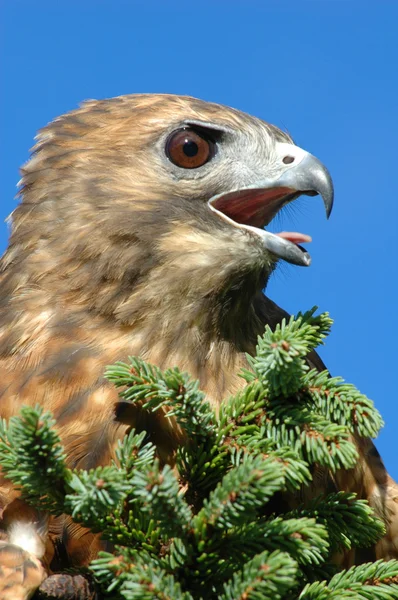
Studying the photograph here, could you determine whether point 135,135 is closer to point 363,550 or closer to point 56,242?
point 56,242

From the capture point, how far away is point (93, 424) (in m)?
3.13

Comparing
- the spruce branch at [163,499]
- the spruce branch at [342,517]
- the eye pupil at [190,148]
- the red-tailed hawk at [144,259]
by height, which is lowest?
the spruce branch at [163,499]

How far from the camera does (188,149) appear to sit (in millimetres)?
3777

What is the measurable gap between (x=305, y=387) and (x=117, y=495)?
0.71 m

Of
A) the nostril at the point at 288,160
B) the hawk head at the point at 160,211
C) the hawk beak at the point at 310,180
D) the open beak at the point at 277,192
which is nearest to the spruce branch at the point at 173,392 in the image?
the hawk head at the point at 160,211

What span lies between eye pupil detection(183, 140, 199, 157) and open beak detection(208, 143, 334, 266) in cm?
24

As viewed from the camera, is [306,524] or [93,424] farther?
[93,424]

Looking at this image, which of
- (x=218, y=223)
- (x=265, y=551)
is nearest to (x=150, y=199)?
(x=218, y=223)

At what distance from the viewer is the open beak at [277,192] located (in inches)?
143

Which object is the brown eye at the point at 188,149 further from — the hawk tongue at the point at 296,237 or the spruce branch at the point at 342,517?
the spruce branch at the point at 342,517

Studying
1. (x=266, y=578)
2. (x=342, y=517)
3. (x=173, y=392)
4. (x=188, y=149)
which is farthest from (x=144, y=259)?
(x=266, y=578)

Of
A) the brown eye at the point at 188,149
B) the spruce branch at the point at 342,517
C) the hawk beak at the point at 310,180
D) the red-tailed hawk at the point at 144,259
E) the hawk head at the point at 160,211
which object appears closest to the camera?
the spruce branch at the point at 342,517

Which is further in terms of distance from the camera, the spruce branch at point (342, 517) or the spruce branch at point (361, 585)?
the spruce branch at point (342, 517)

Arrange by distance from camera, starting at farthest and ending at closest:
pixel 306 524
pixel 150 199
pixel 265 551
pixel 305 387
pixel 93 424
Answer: pixel 150 199 < pixel 93 424 < pixel 305 387 < pixel 306 524 < pixel 265 551
